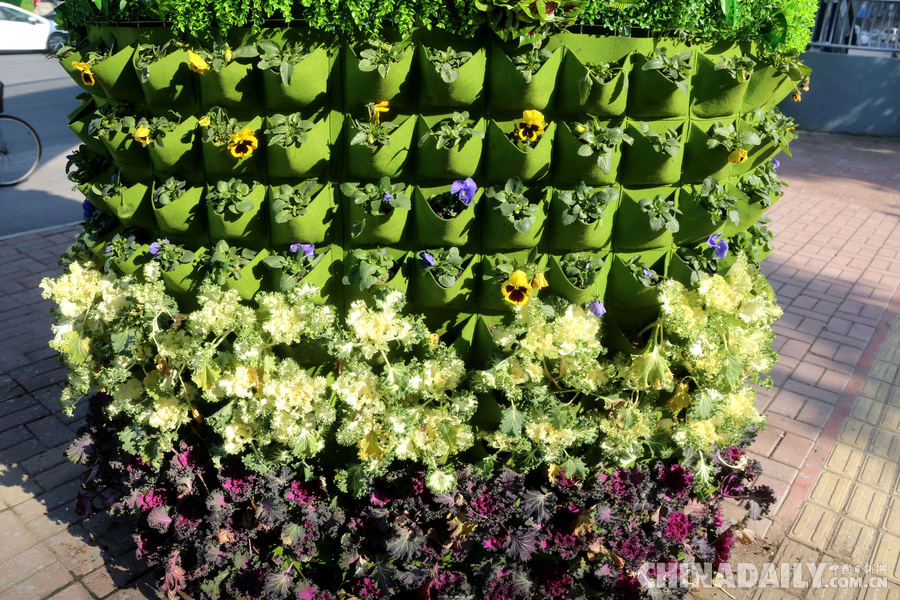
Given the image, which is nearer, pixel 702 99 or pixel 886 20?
pixel 702 99

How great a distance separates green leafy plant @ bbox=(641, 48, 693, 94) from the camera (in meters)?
2.06

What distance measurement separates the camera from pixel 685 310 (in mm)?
2281

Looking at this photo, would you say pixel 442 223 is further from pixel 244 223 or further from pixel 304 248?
pixel 244 223

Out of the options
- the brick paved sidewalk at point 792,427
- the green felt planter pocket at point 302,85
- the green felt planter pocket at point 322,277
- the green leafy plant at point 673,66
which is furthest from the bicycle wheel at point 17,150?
the green leafy plant at point 673,66

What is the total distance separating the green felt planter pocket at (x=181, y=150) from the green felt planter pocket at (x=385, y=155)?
53cm

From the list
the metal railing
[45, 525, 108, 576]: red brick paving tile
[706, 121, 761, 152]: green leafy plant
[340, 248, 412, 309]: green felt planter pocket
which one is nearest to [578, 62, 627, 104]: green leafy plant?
[706, 121, 761, 152]: green leafy plant

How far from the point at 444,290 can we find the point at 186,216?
36.5 inches

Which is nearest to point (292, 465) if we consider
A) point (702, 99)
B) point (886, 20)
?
point (702, 99)

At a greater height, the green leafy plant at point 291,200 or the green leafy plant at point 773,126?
the green leafy plant at point 773,126

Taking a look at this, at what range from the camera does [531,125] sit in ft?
6.75

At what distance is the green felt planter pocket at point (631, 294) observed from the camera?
2.32 m

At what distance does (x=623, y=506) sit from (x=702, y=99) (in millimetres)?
1429

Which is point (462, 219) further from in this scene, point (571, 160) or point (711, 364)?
point (711, 364)

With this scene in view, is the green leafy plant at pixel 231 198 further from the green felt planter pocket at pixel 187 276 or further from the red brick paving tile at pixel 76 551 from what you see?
the red brick paving tile at pixel 76 551
